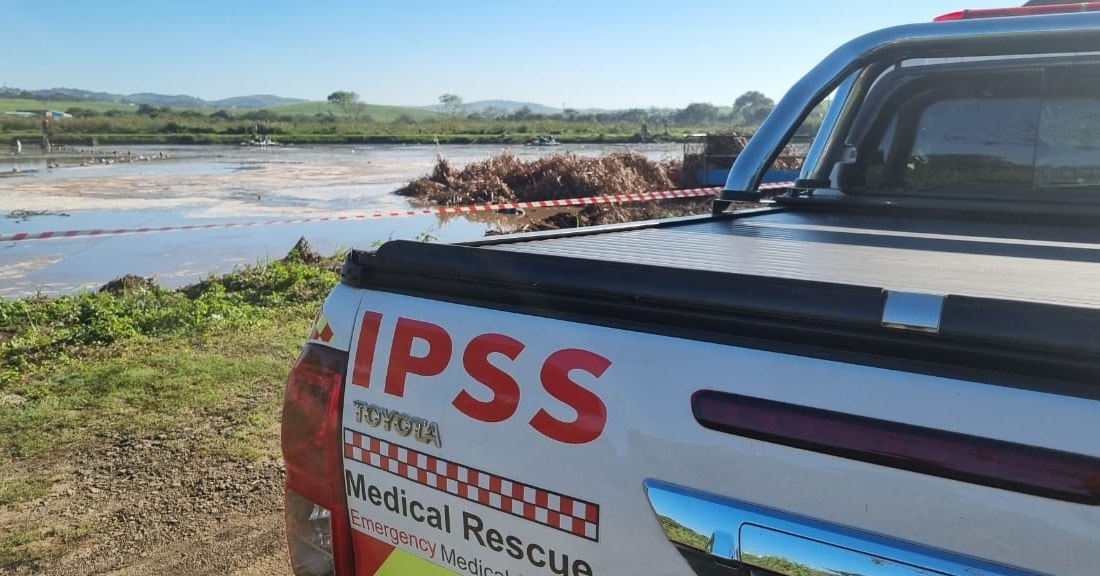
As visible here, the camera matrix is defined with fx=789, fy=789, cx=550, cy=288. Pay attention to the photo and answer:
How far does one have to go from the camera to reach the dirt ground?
354 cm

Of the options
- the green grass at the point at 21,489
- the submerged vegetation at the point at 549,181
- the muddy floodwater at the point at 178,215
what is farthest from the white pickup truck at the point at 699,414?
the submerged vegetation at the point at 549,181

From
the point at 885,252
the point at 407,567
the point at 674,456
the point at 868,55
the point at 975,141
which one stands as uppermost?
the point at 868,55

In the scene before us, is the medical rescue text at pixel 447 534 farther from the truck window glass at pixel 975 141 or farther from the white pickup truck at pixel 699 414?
the truck window glass at pixel 975 141

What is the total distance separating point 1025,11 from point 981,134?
1.83ft

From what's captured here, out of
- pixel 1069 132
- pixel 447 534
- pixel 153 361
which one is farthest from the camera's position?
pixel 153 361

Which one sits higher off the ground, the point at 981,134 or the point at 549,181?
the point at 981,134

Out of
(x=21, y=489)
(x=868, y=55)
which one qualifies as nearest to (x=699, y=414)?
(x=868, y=55)

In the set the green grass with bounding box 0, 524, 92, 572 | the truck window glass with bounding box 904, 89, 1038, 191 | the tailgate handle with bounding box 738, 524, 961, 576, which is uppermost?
the truck window glass with bounding box 904, 89, 1038, 191

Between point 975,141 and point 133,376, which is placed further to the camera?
point 133,376

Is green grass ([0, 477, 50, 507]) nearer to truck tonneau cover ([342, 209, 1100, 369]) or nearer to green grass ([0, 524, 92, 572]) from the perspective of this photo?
green grass ([0, 524, 92, 572])

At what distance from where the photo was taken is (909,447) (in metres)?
1.14

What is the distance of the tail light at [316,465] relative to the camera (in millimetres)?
1781

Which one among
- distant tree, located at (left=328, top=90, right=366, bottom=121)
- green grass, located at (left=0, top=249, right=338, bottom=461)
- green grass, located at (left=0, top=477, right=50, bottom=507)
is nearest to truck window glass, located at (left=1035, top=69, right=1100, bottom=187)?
green grass, located at (left=0, top=249, right=338, bottom=461)

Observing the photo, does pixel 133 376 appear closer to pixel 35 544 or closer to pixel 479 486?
pixel 35 544
